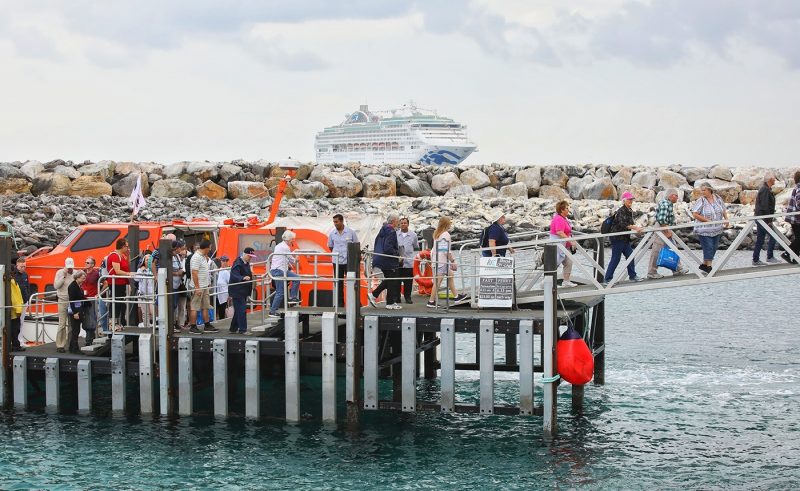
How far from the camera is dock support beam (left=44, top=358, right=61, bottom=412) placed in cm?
1883

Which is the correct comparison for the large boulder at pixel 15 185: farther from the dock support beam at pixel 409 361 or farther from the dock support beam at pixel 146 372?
the dock support beam at pixel 409 361

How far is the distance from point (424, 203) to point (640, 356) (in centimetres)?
4014

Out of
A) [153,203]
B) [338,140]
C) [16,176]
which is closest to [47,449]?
[153,203]

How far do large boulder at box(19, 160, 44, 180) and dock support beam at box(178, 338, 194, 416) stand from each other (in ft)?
184

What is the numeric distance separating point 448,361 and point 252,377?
3.36 metres

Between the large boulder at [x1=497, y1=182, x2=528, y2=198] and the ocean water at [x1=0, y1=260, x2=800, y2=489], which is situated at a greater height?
the large boulder at [x1=497, y1=182, x2=528, y2=198]

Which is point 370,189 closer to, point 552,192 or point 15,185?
point 552,192

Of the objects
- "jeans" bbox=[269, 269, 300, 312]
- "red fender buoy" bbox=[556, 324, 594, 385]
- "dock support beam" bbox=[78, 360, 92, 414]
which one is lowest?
"dock support beam" bbox=[78, 360, 92, 414]

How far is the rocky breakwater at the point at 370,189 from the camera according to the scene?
6153cm

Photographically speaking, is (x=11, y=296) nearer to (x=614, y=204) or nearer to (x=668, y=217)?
(x=668, y=217)

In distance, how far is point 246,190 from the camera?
69.5m

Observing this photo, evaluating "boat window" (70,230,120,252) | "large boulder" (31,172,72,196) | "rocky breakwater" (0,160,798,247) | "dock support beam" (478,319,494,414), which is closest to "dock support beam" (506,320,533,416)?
"dock support beam" (478,319,494,414)

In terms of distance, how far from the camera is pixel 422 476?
16531mm

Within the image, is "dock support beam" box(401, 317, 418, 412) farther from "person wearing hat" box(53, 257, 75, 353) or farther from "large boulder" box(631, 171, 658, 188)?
"large boulder" box(631, 171, 658, 188)
